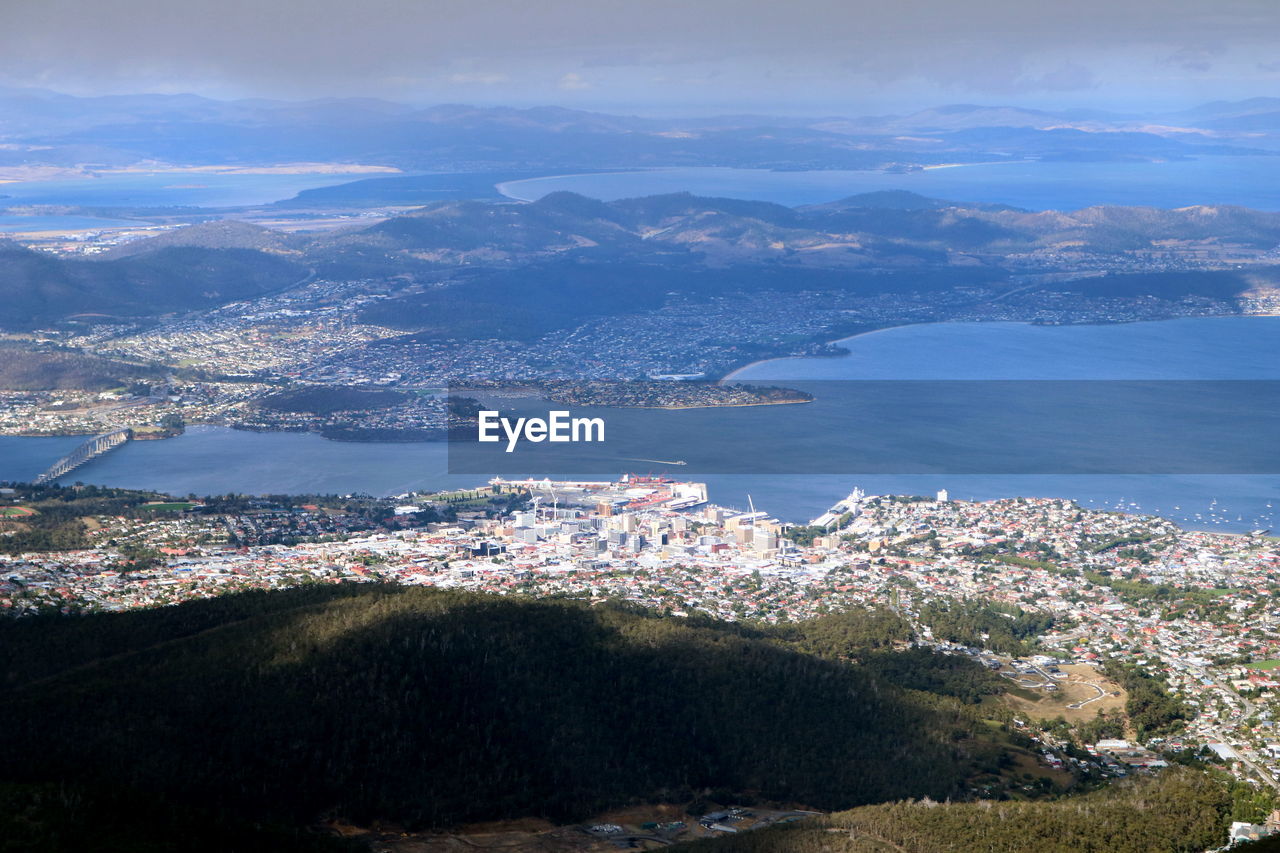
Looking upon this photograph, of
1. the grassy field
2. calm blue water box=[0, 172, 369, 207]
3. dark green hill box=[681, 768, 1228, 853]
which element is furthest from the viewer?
calm blue water box=[0, 172, 369, 207]

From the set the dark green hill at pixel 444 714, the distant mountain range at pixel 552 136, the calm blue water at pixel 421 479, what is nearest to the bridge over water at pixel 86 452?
Answer: the calm blue water at pixel 421 479

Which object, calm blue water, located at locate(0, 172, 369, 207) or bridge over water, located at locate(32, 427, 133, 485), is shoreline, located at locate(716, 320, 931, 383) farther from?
calm blue water, located at locate(0, 172, 369, 207)

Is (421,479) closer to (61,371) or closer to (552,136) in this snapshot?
(61,371)

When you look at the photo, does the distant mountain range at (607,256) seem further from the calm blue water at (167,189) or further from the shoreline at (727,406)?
the calm blue water at (167,189)

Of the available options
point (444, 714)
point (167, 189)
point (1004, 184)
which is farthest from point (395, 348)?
point (1004, 184)

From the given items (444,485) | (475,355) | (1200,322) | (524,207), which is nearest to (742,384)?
(475,355)

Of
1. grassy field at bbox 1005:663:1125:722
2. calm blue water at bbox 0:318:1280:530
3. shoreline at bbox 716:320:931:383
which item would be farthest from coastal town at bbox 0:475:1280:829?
shoreline at bbox 716:320:931:383

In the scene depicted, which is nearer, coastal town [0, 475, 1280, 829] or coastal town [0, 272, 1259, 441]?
coastal town [0, 475, 1280, 829]
